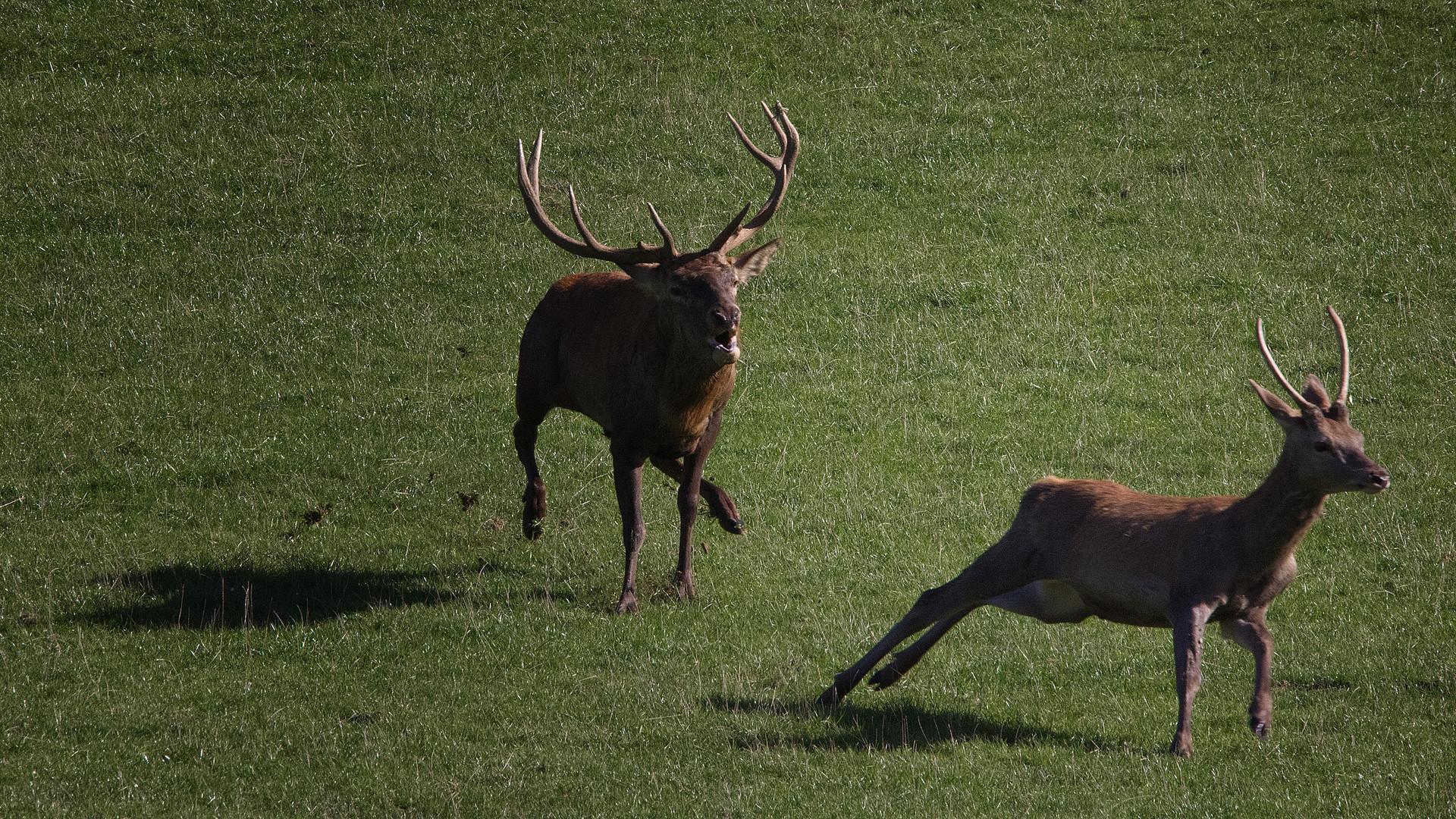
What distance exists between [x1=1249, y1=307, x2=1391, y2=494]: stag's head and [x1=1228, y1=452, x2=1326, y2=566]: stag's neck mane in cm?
5

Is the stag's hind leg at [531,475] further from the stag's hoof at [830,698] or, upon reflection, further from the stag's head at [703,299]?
the stag's hoof at [830,698]

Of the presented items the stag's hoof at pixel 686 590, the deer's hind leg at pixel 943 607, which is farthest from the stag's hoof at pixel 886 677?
the stag's hoof at pixel 686 590

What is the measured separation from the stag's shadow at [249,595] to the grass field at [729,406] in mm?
40

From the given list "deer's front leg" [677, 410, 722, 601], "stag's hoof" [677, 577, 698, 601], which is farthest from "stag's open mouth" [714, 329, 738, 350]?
"stag's hoof" [677, 577, 698, 601]

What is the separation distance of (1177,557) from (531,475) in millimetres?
5564

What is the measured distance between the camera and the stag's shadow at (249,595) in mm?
9562

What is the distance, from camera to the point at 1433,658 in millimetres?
8672

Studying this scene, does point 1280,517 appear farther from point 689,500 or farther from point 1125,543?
point 689,500

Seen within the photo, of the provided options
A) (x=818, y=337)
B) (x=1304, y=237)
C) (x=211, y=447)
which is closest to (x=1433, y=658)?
(x=818, y=337)

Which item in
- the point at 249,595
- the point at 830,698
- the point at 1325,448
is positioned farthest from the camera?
the point at 249,595

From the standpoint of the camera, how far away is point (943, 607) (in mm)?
7824

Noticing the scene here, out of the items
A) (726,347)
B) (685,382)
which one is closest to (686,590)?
(685,382)

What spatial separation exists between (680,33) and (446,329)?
8118mm

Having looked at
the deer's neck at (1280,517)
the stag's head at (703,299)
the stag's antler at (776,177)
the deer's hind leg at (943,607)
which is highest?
the stag's antler at (776,177)
